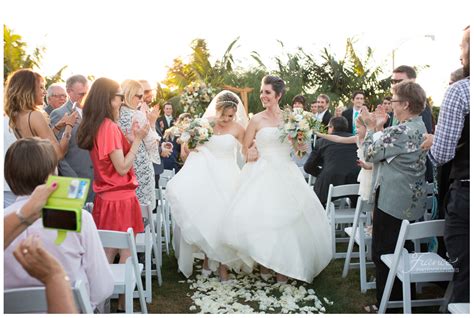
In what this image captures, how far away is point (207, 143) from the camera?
641cm

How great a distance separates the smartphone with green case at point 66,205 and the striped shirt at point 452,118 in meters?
2.40

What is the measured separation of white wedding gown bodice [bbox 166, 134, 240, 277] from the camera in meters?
6.03

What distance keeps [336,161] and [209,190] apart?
6.44 feet

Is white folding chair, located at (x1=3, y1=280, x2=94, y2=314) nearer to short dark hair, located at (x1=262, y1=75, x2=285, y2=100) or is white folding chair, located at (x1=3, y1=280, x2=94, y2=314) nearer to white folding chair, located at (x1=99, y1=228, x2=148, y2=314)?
white folding chair, located at (x1=99, y1=228, x2=148, y2=314)

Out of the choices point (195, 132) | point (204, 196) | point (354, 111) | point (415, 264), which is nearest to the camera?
point (415, 264)

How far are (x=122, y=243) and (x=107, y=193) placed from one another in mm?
1266

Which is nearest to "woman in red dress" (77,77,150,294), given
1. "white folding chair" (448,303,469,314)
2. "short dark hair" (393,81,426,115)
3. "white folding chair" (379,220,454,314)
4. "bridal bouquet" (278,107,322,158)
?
"bridal bouquet" (278,107,322,158)

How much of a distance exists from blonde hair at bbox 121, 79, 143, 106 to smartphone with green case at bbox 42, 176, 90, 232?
11.9ft

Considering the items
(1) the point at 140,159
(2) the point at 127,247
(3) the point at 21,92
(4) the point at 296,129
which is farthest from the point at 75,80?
(2) the point at 127,247

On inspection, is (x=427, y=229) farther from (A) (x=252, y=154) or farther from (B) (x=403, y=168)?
(A) (x=252, y=154)

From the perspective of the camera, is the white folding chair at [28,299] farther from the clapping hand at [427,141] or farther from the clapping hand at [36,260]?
the clapping hand at [427,141]

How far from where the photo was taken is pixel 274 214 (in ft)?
18.9

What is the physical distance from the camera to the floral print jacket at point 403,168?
463 cm

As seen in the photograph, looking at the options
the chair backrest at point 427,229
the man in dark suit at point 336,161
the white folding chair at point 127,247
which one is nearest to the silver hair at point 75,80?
the white folding chair at point 127,247
